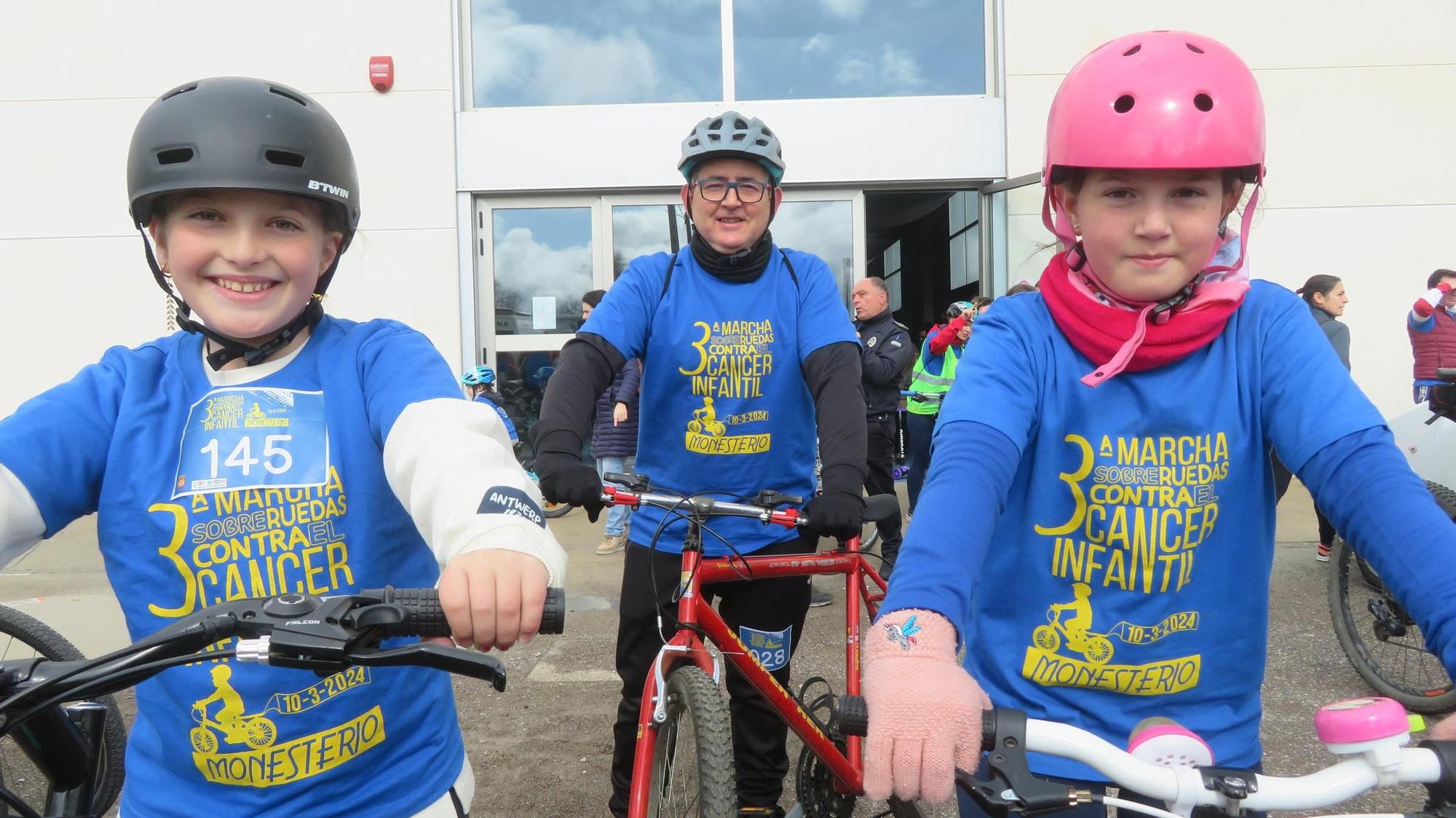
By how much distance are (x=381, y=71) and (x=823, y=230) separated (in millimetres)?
4529

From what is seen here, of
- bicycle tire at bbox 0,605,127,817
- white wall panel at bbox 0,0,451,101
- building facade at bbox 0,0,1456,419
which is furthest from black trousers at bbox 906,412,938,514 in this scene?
bicycle tire at bbox 0,605,127,817

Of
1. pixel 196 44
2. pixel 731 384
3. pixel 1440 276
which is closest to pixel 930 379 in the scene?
pixel 1440 276

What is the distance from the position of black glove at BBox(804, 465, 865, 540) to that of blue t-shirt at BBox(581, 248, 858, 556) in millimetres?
355

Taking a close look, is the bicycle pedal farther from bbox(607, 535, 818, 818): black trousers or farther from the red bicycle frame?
bbox(607, 535, 818, 818): black trousers

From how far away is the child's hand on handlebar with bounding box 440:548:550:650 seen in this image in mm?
1176

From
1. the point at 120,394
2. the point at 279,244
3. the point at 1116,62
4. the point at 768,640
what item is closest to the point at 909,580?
the point at 1116,62

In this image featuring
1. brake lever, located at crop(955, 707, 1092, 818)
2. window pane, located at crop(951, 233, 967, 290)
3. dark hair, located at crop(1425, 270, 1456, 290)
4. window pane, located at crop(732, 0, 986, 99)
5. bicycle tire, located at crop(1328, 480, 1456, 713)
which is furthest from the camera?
window pane, located at crop(951, 233, 967, 290)

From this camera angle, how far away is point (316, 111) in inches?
75.6

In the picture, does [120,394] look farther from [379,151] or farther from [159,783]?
[379,151]

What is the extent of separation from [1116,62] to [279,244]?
1553 mm

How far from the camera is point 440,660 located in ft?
3.49

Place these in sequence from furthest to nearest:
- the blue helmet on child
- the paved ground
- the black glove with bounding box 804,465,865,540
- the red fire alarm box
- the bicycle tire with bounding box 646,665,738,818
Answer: the red fire alarm box, the blue helmet on child, the paved ground, the black glove with bounding box 804,465,865,540, the bicycle tire with bounding box 646,665,738,818

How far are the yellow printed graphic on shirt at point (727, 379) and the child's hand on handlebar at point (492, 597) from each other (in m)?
1.93

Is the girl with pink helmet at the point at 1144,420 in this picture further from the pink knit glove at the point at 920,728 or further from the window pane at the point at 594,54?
the window pane at the point at 594,54
